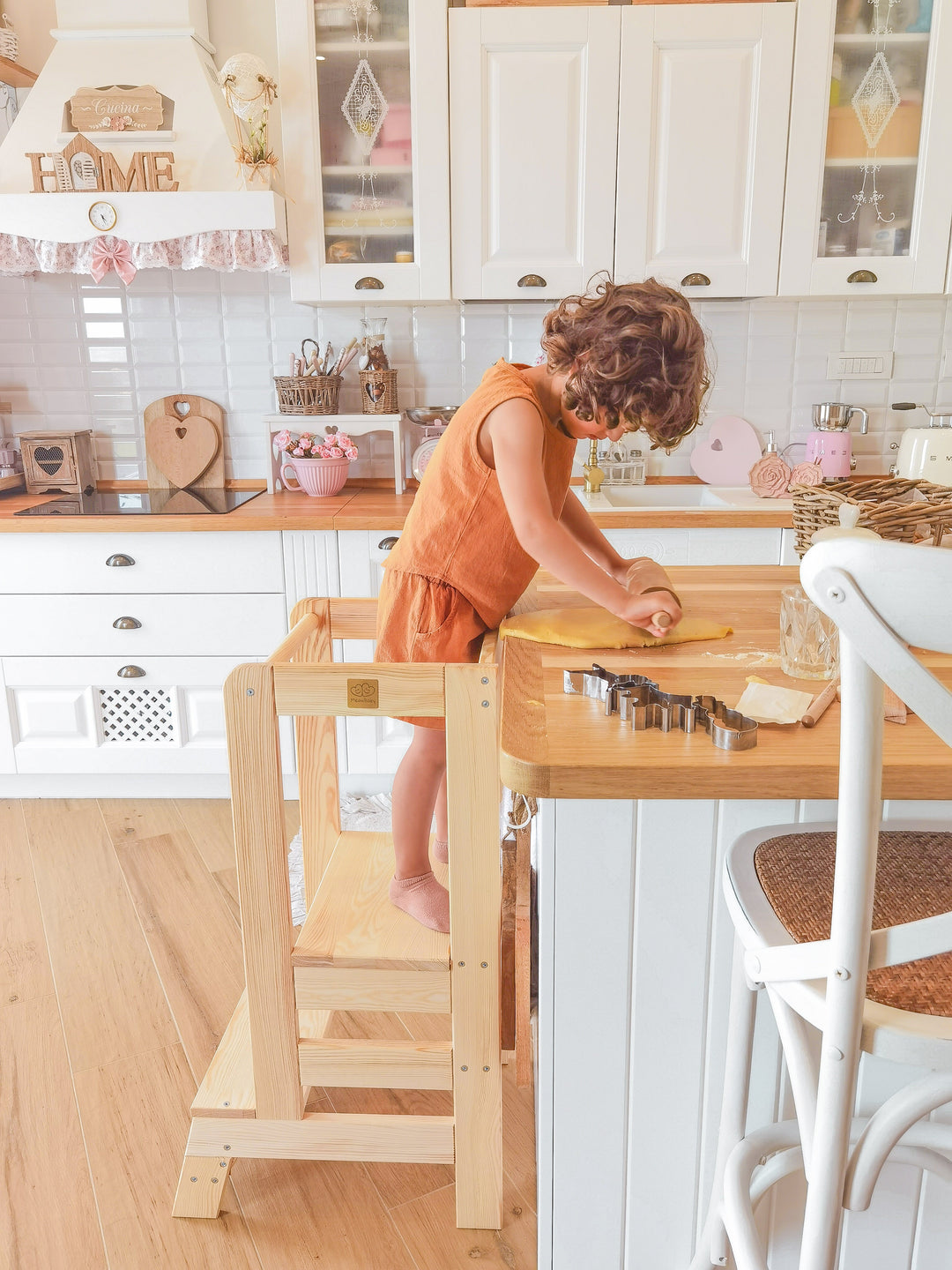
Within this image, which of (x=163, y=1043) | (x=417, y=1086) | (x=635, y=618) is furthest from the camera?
(x=163, y=1043)

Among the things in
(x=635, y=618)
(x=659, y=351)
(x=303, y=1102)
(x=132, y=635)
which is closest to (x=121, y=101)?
(x=132, y=635)

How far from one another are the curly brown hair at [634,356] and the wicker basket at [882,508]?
206 millimetres

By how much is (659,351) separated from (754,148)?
59.0 inches

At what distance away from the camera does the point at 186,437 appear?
2.95 m

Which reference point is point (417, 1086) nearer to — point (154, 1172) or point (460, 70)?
point (154, 1172)

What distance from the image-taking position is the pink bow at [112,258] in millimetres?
2484

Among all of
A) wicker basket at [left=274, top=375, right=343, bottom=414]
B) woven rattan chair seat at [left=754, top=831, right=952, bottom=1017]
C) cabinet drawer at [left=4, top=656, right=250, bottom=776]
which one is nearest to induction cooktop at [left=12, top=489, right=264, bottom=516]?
wicker basket at [left=274, top=375, right=343, bottom=414]

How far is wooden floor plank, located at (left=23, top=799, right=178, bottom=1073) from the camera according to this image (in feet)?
5.81

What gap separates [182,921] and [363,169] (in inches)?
75.9

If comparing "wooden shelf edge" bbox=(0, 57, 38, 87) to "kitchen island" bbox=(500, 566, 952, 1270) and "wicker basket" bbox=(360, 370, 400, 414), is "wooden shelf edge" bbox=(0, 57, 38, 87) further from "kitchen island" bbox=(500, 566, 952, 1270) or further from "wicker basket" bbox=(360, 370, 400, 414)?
"kitchen island" bbox=(500, 566, 952, 1270)

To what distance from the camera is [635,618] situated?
1.21 meters

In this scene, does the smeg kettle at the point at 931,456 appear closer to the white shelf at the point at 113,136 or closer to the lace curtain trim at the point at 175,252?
the lace curtain trim at the point at 175,252

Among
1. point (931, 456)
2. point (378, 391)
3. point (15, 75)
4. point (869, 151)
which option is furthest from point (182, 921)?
point (869, 151)

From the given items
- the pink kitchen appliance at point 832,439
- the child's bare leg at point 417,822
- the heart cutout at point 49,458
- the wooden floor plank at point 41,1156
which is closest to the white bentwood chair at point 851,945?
the child's bare leg at point 417,822
